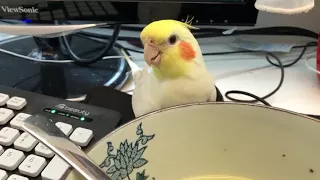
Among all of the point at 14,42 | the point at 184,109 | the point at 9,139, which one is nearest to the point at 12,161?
the point at 9,139

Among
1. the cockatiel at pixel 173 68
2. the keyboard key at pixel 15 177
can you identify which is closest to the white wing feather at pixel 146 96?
the cockatiel at pixel 173 68

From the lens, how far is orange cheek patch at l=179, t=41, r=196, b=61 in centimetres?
35

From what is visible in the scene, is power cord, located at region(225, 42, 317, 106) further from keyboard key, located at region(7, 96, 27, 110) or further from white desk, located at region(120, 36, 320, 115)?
keyboard key, located at region(7, 96, 27, 110)

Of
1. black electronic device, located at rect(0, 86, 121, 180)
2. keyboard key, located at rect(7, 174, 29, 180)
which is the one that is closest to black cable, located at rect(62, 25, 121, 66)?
black electronic device, located at rect(0, 86, 121, 180)

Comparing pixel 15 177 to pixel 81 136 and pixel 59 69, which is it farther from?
pixel 59 69

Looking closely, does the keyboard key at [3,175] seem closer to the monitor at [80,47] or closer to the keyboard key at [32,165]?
the keyboard key at [32,165]

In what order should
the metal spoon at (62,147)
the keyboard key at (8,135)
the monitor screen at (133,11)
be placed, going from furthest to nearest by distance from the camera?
the monitor screen at (133,11), the keyboard key at (8,135), the metal spoon at (62,147)

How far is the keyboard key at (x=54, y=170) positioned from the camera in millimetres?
326

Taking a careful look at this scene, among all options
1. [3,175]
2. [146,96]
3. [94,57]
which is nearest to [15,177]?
[3,175]

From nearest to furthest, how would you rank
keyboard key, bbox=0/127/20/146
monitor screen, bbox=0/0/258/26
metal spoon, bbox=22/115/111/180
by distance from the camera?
metal spoon, bbox=22/115/111/180, keyboard key, bbox=0/127/20/146, monitor screen, bbox=0/0/258/26

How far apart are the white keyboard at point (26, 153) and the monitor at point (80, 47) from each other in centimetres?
9

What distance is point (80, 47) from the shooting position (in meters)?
0.56

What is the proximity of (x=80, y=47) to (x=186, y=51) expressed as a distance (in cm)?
24

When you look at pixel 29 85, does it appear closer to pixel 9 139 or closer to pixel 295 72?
pixel 9 139
